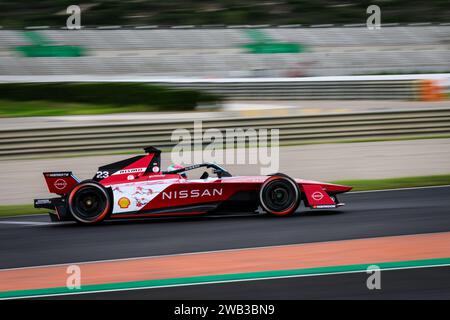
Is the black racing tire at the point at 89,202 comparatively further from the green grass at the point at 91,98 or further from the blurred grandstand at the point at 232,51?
the blurred grandstand at the point at 232,51

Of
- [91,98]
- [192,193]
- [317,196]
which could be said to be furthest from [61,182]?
[91,98]

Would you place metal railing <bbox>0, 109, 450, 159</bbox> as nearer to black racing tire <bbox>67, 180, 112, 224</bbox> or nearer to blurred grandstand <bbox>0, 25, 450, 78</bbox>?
black racing tire <bbox>67, 180, 112, 224</bbox>

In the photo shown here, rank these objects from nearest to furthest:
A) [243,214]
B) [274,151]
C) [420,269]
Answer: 1. [420,269]
2. [243,214]
3. [274,151]

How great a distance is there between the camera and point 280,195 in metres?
8.95

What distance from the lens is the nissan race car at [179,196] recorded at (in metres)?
8.91

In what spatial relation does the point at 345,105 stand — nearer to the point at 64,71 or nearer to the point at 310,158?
the point at 310,158

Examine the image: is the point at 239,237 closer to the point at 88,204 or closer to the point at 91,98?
the point at 88,204

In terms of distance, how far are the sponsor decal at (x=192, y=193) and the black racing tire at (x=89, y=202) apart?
71 cm

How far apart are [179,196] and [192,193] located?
6.4 inches

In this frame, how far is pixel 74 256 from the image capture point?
7.51 metres

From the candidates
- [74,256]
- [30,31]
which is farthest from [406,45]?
[74,256]

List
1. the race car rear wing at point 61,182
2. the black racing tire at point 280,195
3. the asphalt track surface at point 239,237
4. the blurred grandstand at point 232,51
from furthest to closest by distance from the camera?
1. the blurred grandstand at point 232,51
2. the race car rear wing at point 61,182
3. the black racing tire at point 280,195
4. the asphalt track surface at point 239,237

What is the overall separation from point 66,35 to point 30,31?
1.70m

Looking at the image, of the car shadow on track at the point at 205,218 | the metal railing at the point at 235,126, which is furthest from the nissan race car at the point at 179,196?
the metal railing at the point at 235,126
